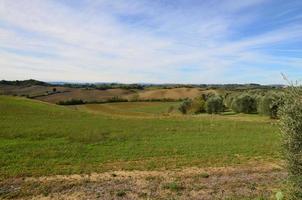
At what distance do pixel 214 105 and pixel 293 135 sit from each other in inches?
3514

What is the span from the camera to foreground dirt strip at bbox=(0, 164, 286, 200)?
49.4ft

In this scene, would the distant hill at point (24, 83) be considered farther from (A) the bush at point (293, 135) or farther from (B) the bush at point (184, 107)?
(A) the bush at point (293, 135)

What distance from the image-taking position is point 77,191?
15742mm

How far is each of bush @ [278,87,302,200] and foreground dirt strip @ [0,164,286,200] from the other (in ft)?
11.5

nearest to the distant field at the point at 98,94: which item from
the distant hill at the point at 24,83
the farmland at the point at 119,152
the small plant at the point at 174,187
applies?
the distant hill at the point at 24,83

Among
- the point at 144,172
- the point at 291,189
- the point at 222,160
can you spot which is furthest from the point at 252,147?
the point at 291,189

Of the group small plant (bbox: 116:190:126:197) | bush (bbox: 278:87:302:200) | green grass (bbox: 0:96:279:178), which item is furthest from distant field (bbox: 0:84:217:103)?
bush (bbox: 278:87:302:200)

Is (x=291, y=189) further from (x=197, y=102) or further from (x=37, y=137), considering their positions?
(x=197, y=102)

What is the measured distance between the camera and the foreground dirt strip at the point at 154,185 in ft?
49.4

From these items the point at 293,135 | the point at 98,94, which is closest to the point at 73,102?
the point at 98,94

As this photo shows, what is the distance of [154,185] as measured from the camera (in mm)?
16594

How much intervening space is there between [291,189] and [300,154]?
147 centimetres

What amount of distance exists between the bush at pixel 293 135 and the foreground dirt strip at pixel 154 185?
351cm

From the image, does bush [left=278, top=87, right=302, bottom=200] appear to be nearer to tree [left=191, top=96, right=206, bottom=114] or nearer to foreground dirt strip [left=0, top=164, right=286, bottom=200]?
foreground dirt strip [left=0, top=164, right=286, bottom=200]
